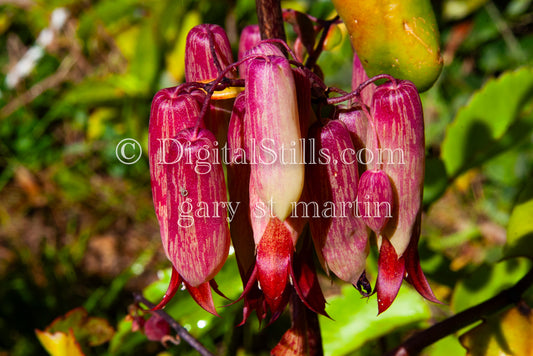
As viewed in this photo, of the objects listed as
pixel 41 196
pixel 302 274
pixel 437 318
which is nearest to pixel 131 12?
pixel 41 196

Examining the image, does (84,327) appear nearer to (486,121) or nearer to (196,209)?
(196,209)

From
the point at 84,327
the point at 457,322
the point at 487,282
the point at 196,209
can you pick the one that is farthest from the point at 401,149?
the point at 84,327

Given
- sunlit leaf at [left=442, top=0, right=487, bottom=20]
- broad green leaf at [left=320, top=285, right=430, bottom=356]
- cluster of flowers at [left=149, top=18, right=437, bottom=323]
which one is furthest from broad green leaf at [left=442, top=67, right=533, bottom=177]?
sunlit leaf at [left=442, top=0, right=487, bottom=20]

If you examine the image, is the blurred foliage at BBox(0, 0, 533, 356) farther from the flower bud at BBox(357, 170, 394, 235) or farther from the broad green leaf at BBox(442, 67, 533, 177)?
the flower bud at BBox(357, 170, 394, 235)

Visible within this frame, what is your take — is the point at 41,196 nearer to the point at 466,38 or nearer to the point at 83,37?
the point at 83,37

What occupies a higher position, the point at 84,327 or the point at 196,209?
the point at 196,209

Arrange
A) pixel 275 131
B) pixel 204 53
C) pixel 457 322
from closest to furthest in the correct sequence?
1. pixel 275 131
2. pixel 204 53
3. pixel 457 322

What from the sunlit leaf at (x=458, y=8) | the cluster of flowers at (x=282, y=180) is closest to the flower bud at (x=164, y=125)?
the cluster of flowers at (x=282, y=180)
